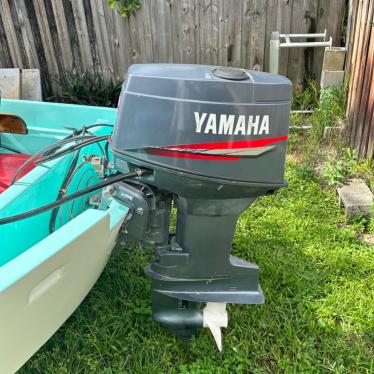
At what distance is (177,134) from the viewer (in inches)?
50.8

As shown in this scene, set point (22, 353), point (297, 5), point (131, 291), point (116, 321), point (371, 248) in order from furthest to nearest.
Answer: point (297, 5) → point (371, 248) → point (131, 291) → point (116, 321) → point (22, 353)

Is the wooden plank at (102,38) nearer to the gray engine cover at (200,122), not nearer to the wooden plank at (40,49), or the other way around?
the wooden plank at (40,49)

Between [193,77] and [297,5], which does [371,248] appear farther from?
[297,5]

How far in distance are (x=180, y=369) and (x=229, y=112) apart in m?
1.01

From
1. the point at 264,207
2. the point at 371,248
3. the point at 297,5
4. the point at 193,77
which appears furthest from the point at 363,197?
the point at 297,5

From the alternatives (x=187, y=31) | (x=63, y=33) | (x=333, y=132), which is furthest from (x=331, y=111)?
(x=63, y=33)

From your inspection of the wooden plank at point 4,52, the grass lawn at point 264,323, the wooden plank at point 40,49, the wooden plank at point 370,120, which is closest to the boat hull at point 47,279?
the grass lawn at point 264,323

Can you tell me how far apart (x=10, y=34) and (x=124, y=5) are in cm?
112

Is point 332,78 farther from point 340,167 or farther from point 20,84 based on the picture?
point 20,84

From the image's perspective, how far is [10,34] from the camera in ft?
13.0

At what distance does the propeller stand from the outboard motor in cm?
10

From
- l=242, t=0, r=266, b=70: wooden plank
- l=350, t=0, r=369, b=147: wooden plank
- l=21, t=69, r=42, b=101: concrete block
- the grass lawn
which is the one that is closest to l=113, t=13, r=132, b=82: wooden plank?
l=21, t=69, r=42, b=101: concrete block

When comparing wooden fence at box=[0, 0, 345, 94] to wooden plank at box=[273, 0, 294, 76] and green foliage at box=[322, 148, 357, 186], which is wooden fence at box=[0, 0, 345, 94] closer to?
wooden plank at box=[273, 0, 294, 76]

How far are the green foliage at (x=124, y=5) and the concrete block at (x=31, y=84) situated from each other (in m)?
0.93
